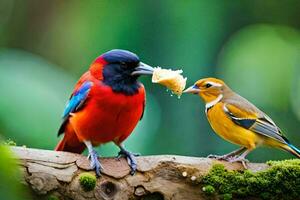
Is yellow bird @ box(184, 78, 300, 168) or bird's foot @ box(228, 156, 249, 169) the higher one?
yellow bird @ box(184, 78, 300, 168)

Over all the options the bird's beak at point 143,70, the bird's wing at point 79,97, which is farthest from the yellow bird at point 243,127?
the bird's wing at point 79,97

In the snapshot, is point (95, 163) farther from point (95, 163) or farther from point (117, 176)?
point (117, 176)

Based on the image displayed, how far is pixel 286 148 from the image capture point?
3.12m

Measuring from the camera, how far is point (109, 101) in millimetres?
3051

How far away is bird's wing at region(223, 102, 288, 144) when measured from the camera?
304cm

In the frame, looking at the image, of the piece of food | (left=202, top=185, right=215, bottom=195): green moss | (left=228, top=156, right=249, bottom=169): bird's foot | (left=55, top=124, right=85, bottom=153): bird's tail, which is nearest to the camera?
(left=202, top=185, right=215, bottom=195): green moss

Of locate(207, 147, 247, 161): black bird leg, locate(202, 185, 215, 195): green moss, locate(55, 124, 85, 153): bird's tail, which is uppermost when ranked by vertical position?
locate(207, 147, 247, 161): black bird leg

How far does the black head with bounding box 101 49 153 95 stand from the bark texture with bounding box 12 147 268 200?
1.77ft

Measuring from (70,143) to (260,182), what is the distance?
4.27 ft

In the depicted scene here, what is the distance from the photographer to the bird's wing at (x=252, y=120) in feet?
9.99

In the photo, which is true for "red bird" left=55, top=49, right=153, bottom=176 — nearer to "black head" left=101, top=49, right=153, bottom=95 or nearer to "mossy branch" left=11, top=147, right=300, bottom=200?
"black head" left=101, top=49, right=153, bottom=95

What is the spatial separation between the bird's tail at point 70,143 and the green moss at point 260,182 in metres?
1.02

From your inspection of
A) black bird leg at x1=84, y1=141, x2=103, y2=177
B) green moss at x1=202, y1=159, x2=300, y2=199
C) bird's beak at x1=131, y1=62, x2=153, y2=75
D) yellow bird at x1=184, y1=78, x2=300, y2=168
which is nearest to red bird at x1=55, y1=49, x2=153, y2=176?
bird's beak at x1=131, y1=62, x2=153, y2=75

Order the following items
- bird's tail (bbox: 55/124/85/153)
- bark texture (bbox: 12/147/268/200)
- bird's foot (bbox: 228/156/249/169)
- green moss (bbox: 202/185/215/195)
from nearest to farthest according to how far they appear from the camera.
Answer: bark texture (bbox: 12/147/268/200), green moss (bbox: 202/185/215/195), bird's foot (bbox: 228/156/249/169), bird's tail (bbox: 55/124/85/153)
